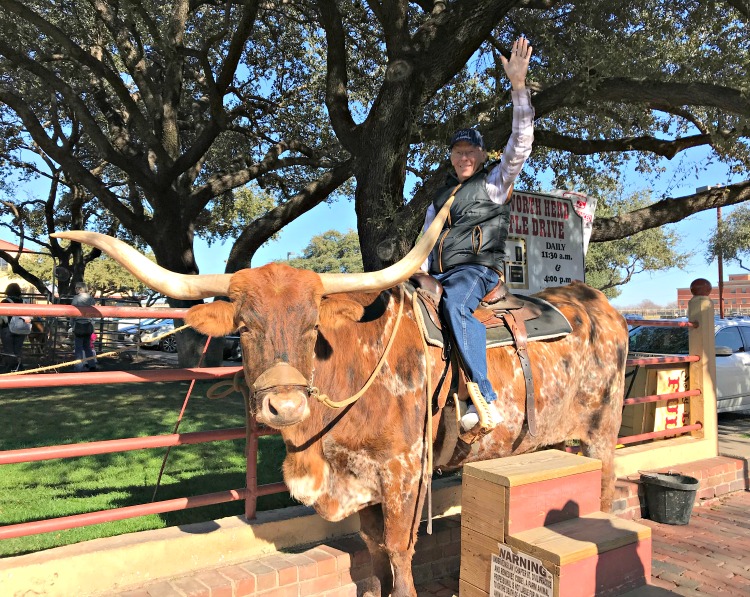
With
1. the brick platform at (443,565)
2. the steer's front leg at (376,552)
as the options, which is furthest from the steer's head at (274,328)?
the brick platform at (443,565)

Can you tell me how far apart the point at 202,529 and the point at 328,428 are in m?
1.24

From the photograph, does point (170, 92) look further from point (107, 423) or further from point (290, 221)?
point (107, 423)

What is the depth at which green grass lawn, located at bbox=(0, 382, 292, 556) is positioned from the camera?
14.6ft

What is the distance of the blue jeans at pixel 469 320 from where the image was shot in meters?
3.54

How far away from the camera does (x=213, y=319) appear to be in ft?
9.72

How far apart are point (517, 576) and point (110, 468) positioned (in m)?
4.45

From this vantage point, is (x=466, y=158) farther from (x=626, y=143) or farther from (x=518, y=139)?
(x=626, y=143)

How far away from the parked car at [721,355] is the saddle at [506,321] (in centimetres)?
680

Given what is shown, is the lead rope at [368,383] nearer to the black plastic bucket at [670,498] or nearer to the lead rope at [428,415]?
the lead rope at [428,415]

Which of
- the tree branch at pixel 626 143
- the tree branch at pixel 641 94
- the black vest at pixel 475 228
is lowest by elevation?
the black vest at pixel 475 228

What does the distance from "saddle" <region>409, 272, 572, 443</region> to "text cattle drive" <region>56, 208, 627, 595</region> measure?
8 cm

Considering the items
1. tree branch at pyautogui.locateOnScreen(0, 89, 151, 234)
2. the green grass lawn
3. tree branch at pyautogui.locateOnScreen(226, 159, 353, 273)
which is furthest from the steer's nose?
tree branch at pyautogui.locateOnScreen(0, 89, 151, 234)

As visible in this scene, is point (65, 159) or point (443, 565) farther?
point (65, 159)

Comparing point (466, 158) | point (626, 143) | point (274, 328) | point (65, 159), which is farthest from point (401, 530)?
point (65, 159)
